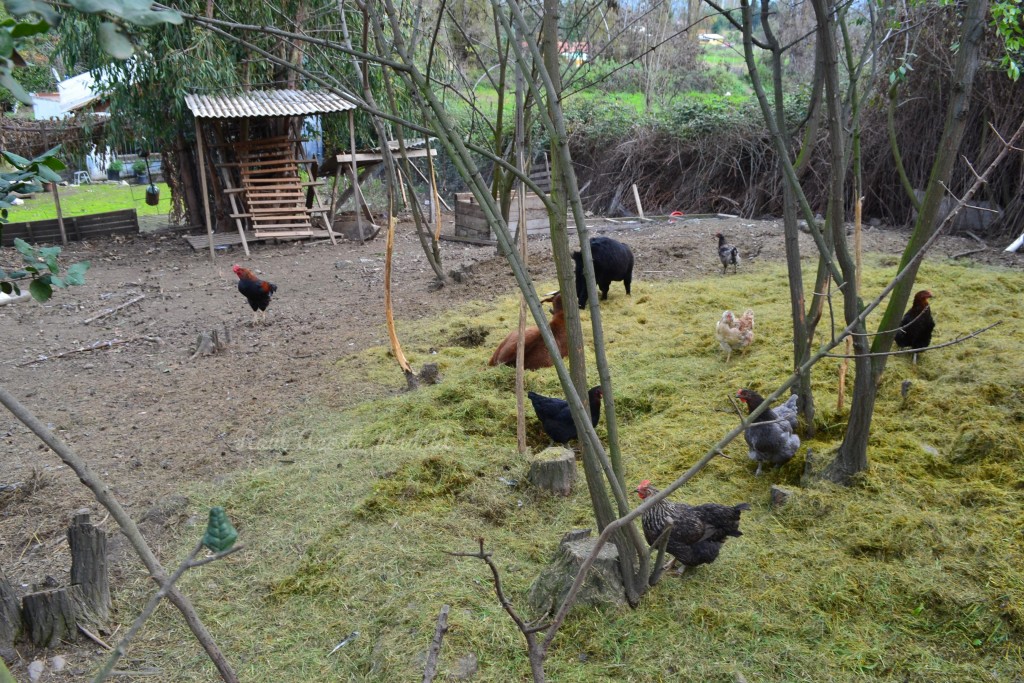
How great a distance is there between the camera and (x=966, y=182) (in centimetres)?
1088

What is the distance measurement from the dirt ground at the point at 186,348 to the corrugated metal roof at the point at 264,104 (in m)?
2.45

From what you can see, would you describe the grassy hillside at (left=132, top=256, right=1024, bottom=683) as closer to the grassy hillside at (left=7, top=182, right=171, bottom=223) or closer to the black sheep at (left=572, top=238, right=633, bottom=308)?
the black sheep at (left=572, top=238, right=633, bottom=308)

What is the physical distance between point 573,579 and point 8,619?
235cm

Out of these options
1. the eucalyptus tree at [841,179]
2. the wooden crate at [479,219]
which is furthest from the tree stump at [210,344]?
the wooden crate at [479,219]

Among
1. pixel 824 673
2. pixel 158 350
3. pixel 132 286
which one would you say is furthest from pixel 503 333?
pixel 132 286

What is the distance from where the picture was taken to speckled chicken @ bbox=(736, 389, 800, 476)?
4094 millimetres

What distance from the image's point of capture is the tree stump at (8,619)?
120 inches

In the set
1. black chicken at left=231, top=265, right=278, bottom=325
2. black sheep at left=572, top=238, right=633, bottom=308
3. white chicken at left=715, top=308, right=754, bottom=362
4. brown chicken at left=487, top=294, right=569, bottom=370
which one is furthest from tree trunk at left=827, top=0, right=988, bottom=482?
black chicken at left=231, top=265, right=278, bottom=325

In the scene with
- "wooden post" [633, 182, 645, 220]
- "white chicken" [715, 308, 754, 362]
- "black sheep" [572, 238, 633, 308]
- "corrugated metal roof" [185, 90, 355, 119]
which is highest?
"corrugated metal roof" [185, 90, 355, 119]

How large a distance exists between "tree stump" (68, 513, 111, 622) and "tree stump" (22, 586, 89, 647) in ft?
0.30

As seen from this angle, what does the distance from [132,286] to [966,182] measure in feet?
40.8

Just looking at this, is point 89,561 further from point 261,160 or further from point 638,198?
point 638,198

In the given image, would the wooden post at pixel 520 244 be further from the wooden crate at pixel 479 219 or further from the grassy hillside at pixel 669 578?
the wooden crate at pixel 479 219

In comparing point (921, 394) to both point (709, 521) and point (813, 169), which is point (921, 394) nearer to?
point (709, 521)
